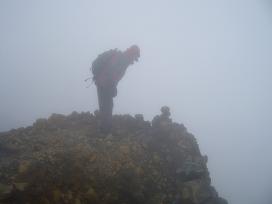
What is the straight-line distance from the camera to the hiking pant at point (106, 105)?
22.1 meters

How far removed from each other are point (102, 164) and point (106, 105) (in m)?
6.37

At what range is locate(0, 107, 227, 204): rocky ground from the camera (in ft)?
44.8

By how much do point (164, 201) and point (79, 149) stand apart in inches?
209

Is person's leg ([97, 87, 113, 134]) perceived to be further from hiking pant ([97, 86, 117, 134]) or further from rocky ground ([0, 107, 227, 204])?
rocky ground ([0, 107, 227, 204])

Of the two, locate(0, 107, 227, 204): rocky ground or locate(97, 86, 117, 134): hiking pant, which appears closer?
locate(0, 107, 227, 204): rocky ground

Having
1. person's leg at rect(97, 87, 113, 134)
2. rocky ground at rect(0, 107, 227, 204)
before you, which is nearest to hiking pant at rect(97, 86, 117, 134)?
person's leg at rect(97, 87, 113, 134)

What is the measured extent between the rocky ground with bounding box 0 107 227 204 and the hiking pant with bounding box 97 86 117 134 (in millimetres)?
532

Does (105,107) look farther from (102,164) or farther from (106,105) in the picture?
(102,164)

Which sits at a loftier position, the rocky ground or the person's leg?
the person's leg

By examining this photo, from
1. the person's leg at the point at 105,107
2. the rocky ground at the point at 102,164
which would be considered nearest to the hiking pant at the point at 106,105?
the person's leg at the point at 105,107

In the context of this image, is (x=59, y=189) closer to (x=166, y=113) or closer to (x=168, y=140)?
(x=168, y=140)

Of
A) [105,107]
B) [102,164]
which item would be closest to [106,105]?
[105,107]

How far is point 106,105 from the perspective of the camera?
22.2 meters

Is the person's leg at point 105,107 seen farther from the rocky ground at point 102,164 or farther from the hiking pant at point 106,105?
the rocky ground at point 102,164
